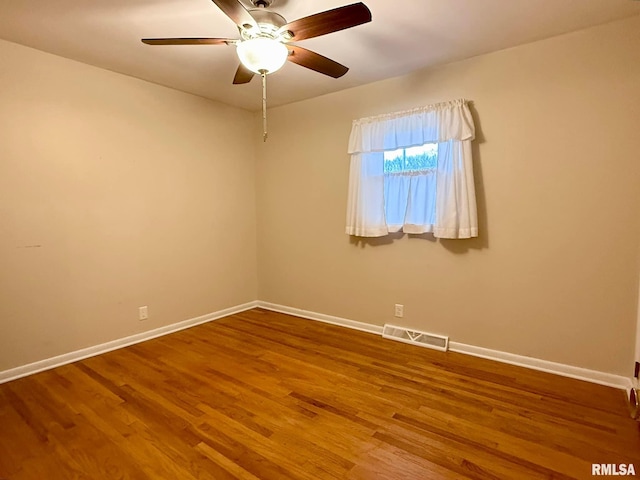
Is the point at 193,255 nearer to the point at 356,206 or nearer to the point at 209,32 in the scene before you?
the point at 356,206

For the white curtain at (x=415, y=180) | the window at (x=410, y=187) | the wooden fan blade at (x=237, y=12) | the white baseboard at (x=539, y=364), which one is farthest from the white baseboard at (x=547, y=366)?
the wooden fan blade at (x=237, y=12)

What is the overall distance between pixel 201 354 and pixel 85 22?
254 cm

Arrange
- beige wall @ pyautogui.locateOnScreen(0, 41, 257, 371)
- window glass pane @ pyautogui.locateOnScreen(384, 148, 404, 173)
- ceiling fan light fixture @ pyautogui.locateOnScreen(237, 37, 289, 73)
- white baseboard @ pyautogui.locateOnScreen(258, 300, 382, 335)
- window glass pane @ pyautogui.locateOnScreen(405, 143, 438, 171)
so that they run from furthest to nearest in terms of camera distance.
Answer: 1. white baseboard @ pyautogui.locateOnScreen(258, 300, 382, 335)
2. window glass pane @ pyautogui.locateOnScreen(384, 148, 404, 173)
3. window glass pane @ pyautogui.locateOnScreen(405, 143, 438, 171)
4. beige wall @ pyautogui.locateOnScreen(0, 41, 257, 371)
5. ceiling fan light fixture @ pyautogui.locateOnScreen(237, 37, 289, 73)

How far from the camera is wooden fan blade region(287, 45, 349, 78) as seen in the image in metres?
2.08

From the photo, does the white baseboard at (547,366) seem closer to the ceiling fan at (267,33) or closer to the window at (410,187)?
the window at (410,187)

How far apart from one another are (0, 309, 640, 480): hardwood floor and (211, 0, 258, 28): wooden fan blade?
7.00ft

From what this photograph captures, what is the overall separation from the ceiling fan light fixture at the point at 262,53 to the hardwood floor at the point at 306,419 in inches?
79.5

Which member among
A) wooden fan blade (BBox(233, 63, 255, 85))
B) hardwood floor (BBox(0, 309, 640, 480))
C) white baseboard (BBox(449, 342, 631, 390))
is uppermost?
wooden fan blade (BBox(233, 63, 255, 85))

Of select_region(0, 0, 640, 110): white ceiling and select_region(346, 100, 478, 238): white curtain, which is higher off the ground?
select_region(0, 0, 640, 110): white ceiling

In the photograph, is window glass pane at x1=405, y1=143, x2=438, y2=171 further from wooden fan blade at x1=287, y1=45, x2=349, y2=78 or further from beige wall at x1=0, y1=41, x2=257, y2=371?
beige wall at x1=0, y1=41, x2=257, y2=371

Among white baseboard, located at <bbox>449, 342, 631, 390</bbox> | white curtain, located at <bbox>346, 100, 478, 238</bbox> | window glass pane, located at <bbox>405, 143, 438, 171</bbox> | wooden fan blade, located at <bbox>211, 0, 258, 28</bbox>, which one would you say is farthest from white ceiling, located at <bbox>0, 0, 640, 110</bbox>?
white baseboard, located at <bbox>449, 342, 631, 390</bbox>

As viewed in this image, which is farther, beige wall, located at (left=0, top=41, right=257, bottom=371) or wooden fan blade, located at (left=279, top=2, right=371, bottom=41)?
beige wall, located at (left=0, top=41, right=257, bottom=371)

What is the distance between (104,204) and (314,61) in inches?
85.9

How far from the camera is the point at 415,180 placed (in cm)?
305
